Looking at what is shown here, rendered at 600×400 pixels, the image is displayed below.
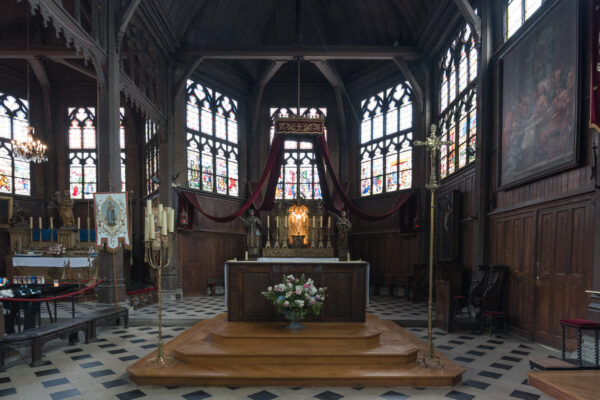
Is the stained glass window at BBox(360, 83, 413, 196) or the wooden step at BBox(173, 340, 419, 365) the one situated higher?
the stained glass window at BBox(360, 83, 413, 196)

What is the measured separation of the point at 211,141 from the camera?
52.5 ft

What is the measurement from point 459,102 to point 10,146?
18.1 m

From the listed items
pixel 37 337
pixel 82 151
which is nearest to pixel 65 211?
pixel 82 151

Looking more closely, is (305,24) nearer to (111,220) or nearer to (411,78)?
(411,78)

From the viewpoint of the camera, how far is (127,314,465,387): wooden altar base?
5.02 metres

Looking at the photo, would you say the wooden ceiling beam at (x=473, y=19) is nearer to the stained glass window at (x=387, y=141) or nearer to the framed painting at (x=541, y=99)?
the framed painting at (x=541, y=99)

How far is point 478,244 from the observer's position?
931 centimetres

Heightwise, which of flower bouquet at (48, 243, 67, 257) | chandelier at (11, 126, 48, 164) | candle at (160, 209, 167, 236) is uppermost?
chandelier at (11, 126, 48, 164)

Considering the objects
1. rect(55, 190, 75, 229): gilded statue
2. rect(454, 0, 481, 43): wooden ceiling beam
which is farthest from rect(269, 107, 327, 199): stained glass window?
rect(55, 190, 75, 229): gilded statue

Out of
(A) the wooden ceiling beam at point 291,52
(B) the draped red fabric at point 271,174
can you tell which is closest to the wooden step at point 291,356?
(B) the draped red fabric at point 271,174

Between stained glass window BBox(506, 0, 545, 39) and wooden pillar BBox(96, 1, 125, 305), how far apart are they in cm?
986

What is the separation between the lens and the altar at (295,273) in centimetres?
743

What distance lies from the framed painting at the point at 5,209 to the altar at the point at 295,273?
11436mm

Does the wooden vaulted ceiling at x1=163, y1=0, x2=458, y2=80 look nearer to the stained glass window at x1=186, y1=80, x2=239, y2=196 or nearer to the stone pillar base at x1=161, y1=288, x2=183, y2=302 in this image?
the stained glass window at x1=186, y1=80, x2=239, y2=196
